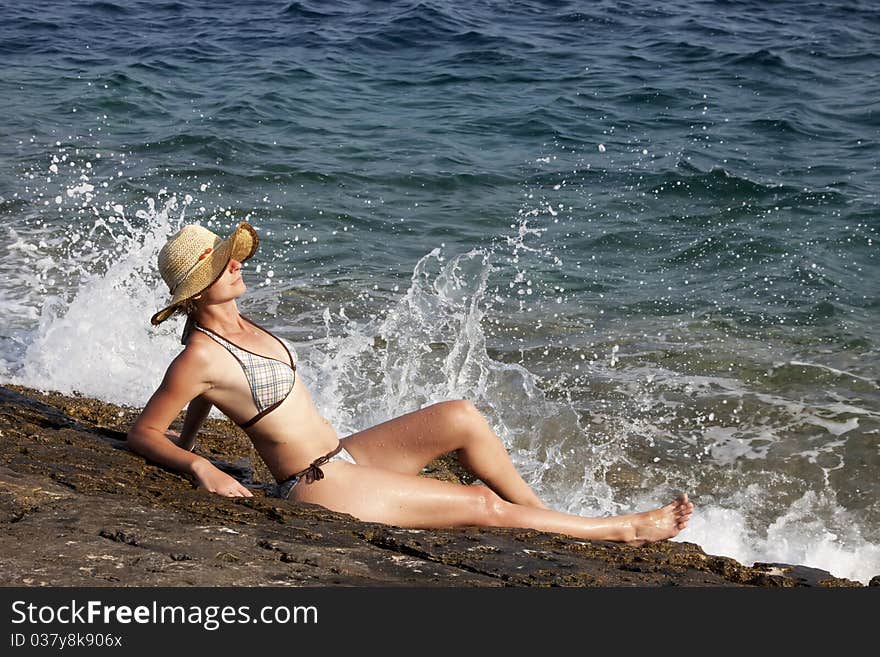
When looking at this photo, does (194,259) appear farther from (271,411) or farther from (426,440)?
(426,440)

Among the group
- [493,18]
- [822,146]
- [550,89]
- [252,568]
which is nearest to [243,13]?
[493,18]

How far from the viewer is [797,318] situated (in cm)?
852

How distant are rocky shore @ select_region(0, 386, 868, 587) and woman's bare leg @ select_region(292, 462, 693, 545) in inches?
3.5

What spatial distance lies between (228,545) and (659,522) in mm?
2056

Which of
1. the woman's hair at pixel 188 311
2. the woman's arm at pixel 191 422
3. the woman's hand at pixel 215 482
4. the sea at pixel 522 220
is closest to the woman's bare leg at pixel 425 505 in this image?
the woman's hand at pixel 215 482

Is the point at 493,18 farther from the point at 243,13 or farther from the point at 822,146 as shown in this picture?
A: the point at 822,146

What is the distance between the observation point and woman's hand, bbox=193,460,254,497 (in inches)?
173

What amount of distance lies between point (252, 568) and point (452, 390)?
3779 millimetres

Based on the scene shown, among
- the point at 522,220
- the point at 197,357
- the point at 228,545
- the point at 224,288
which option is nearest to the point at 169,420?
the point at 197,357

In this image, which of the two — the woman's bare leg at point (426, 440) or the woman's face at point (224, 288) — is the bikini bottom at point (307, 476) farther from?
the woman's face at point (224, 288)

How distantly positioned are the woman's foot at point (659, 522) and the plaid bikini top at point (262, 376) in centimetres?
163

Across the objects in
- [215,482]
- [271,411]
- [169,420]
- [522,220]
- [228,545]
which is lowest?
[228,545]

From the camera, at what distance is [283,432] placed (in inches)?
181

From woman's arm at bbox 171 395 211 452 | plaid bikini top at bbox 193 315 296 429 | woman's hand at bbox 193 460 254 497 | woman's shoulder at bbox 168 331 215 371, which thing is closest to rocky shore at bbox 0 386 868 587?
woman's hand at bbox 193 460 254 497
